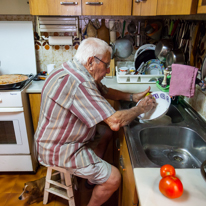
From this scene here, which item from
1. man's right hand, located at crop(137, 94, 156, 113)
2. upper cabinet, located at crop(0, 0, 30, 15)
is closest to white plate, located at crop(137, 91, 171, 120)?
man's right hand, located at crop(137, 94, 156, 113)

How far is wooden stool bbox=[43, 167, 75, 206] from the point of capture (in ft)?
4.98

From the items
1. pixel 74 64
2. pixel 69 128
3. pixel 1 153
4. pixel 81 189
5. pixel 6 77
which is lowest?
pixel 81 189

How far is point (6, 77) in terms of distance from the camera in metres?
1.97

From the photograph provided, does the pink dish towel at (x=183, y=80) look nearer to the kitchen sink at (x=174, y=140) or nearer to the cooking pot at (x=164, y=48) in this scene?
the kitchen sink at (x=174, y=140)

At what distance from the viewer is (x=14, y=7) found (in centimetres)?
198

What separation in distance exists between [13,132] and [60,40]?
1062 millimetres

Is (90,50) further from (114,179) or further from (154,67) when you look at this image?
(154,67)

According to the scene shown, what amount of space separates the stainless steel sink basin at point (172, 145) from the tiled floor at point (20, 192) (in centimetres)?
77

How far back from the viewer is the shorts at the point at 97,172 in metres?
1.29

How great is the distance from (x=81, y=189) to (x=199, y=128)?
4.05 ft

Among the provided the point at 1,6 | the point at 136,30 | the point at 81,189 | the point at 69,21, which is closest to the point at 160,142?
the point at 81,189

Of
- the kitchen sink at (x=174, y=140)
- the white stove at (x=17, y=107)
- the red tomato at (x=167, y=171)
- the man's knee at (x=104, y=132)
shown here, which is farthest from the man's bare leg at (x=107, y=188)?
the white stove at (x=17, y=107)

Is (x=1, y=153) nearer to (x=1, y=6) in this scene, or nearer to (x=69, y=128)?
(x=69, y=128)

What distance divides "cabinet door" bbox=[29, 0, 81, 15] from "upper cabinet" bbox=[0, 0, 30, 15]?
45 cm
